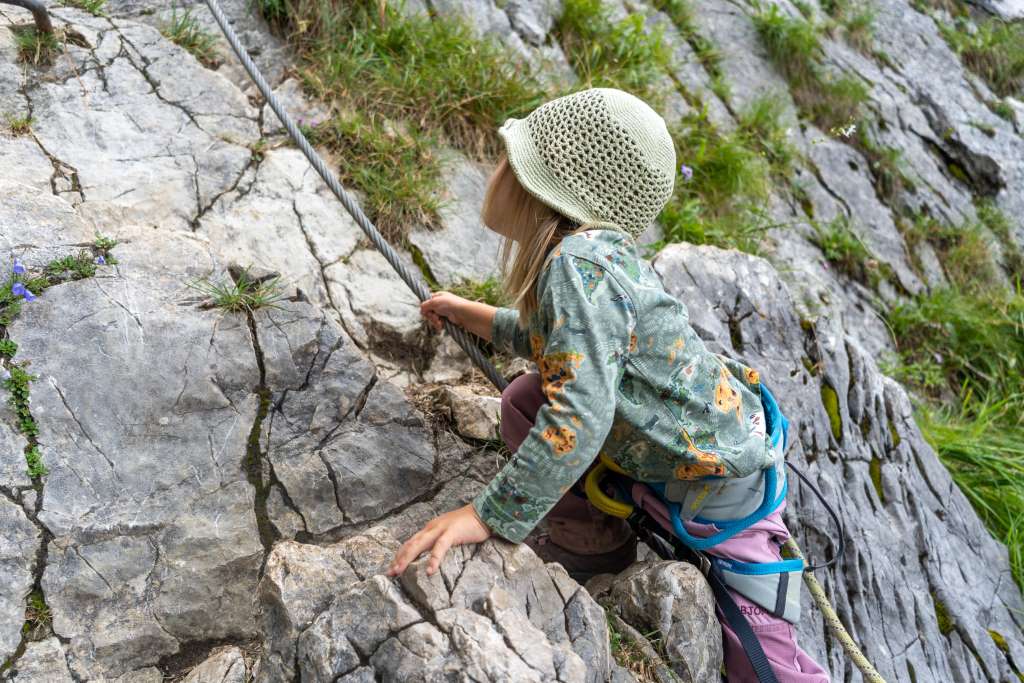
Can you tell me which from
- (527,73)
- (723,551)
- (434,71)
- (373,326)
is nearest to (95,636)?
(373,326)

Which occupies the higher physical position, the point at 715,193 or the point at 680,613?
the point at 680,613

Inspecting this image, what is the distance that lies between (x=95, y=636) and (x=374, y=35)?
2984 millimetres

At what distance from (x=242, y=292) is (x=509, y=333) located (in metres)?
0.89

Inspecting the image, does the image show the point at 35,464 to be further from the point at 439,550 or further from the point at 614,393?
the point at 614,393

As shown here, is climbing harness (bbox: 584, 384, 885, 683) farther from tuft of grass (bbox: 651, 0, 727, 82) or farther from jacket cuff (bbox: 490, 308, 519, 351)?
tuft of grass (bbox: 651, 0, 727, 82)

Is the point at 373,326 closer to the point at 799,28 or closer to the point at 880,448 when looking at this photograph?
the point at 880,448

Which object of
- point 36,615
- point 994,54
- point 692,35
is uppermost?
point 994,54

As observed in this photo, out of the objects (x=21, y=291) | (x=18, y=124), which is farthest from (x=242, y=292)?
(x=18, y=124)

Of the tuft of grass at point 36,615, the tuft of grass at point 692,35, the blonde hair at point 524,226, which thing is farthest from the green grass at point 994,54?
the tuft of grass at point 36,615

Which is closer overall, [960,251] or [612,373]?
[612,373]

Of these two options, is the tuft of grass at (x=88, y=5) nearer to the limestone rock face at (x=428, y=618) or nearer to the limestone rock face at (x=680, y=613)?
the limestone rock face at (x=428, y=618)

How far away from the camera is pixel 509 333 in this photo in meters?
2.70

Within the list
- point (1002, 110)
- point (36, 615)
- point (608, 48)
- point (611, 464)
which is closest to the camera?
point (36, 615)

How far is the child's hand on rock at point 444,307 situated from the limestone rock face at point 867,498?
95 centimetres
